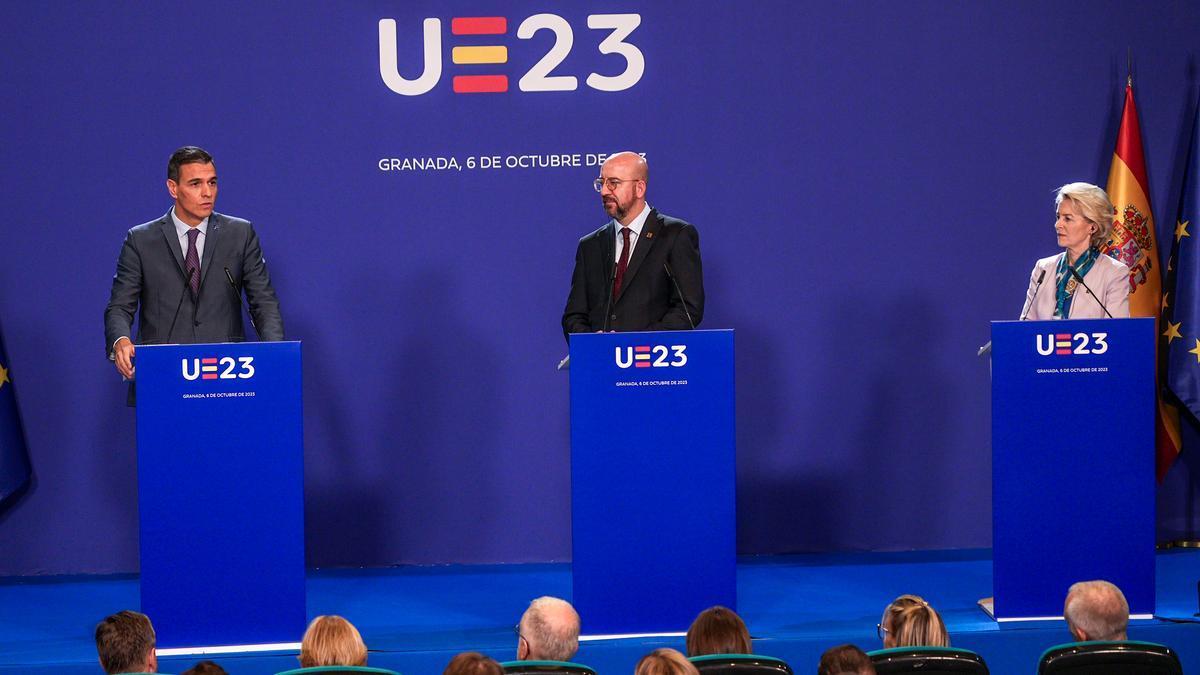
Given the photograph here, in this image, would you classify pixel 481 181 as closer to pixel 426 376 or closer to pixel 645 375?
pixel 426 376

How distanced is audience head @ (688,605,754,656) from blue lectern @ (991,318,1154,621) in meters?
1.87

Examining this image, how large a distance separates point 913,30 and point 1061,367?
2.19 meters

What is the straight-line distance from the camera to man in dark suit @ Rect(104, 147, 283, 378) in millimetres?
5336

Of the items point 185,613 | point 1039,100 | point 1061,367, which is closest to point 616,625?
point 185,613

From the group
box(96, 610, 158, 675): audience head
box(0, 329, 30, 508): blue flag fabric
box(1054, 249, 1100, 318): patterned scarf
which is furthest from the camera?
box(0, 329, 30, 508): blue flag fabric

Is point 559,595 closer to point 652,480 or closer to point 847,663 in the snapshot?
point 652,480

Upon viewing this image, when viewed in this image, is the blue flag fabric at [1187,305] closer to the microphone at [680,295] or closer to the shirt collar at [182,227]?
the microphone at [680,295]

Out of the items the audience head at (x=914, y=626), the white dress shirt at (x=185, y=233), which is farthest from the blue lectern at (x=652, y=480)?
the white dress shirt at (x=185, y=233)

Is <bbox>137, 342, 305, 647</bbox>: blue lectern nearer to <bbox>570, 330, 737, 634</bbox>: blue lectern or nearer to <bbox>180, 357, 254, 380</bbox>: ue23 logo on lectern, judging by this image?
<bbox>180, 357, 254, 380</bbox>: ue23 logo on lectern

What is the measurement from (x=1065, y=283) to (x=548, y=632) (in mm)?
2646

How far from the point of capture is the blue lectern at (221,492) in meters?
4.92

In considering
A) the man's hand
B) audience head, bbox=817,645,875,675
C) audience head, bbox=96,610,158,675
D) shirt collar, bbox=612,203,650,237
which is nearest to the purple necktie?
the man's hand

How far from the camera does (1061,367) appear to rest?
16.8 ft

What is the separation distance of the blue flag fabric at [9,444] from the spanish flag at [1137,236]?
517cm
